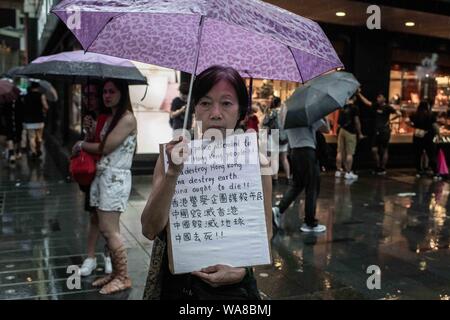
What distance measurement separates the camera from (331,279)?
4949 millimetres

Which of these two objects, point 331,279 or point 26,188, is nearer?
point 331,279

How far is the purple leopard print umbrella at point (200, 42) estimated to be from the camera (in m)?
2.44

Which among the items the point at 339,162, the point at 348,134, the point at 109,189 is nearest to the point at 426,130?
the point at 348,134

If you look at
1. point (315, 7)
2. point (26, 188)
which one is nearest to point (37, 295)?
point (26, 188)

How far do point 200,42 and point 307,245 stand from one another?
4227mm

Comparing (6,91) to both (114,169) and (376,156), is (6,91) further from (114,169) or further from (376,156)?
(376,156)

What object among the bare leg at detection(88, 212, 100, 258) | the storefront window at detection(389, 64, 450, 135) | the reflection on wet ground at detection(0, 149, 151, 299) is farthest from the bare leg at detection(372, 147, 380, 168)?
the bare leg at detection(88, 212, 100, 258)

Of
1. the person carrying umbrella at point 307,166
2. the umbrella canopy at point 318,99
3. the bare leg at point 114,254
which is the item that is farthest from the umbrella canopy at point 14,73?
the person carrying umbrella at point 307,166

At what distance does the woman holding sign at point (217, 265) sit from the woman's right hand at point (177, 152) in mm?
178

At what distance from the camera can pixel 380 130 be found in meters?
12.1

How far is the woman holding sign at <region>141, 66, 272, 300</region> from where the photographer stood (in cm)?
207

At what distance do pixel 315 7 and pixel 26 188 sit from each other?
7.26m

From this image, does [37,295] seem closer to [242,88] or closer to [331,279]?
[331,279]

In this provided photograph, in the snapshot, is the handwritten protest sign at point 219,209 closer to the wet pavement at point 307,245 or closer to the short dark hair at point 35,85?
the wet pavement at point 307,245
